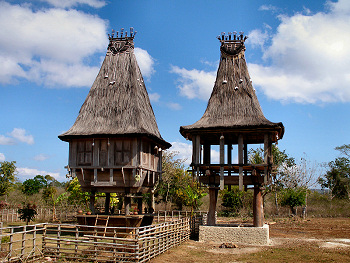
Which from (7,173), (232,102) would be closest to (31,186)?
(7,173)

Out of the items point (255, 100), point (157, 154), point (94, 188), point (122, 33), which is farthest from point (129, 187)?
point (122, 33)

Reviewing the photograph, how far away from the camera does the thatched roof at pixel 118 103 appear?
2142cm

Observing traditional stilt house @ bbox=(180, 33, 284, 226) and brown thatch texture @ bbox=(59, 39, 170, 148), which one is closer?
traditional stilt house @ bbox=(180, 33, 284, 226)

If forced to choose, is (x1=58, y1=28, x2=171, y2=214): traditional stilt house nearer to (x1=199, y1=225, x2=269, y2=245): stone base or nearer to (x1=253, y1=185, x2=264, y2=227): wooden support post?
(x1=199, y1=225, x2=269, y2=245): stone base

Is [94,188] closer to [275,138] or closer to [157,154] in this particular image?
[157,154]

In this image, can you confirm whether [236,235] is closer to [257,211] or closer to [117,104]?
[257,211]

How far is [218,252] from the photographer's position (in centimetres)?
1686

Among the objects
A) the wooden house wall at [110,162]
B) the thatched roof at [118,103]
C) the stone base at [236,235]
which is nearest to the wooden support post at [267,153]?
the stone base at [236,235]

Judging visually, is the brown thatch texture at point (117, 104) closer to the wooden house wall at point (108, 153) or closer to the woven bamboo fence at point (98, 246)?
the wooden house wall at point (108, 153)

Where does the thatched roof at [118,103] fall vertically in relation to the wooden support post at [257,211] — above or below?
above

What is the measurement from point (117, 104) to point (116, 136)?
2.47m

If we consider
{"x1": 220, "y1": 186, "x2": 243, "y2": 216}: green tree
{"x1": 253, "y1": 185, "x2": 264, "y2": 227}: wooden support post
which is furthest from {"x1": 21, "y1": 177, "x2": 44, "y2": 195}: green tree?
{"x1": 253, "y1": 185, "x2": 264, "y2": 227}: wooden support post

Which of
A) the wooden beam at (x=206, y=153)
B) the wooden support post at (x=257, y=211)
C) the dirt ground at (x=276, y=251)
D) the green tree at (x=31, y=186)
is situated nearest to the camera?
the dirt ground at (x=276, y=251)

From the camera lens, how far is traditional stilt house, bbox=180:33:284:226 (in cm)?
1934
